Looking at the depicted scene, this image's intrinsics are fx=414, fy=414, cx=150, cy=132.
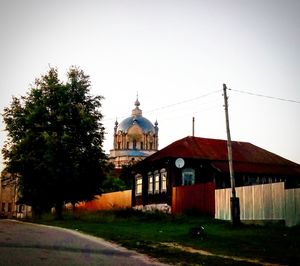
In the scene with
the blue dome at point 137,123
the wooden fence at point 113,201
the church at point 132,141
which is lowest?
the wooden fence at point 113,201

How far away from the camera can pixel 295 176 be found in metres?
39.4

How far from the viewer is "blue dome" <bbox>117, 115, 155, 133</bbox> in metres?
81.0

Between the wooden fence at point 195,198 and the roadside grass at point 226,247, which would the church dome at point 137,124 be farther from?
the roadside grass at point 226,247

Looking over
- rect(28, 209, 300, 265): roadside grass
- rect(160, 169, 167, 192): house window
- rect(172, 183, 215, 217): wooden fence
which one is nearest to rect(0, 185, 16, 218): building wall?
rect(160, 169, 167, 192): house window

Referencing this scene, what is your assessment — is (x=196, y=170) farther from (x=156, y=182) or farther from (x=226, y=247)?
(x=226, y=247)

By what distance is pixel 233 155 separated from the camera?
128 feet

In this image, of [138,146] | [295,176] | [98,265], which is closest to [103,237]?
[98,265]

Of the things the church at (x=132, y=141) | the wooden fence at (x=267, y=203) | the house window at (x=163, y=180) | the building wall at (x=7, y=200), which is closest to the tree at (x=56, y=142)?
the house window at (x=163, y=180)

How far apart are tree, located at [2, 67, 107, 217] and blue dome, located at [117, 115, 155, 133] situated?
1825 inches

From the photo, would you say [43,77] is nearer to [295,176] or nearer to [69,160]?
[69,160]

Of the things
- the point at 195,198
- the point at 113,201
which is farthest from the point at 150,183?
the point at 195,198

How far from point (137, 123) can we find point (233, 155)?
144ft

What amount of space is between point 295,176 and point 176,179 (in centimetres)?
1232

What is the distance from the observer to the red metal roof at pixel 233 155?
36188 mm
